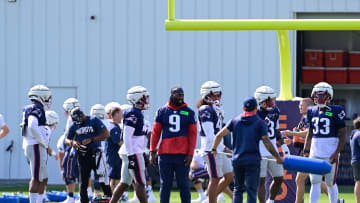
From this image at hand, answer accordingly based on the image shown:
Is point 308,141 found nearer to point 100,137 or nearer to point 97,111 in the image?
point 100,137

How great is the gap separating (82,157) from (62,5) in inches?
276

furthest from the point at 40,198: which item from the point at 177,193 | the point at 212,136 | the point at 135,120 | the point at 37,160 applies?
the point at 177,193

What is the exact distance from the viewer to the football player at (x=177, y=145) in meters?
10.8

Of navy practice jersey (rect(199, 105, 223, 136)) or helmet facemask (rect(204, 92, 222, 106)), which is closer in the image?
navy practice jersey (rect(199, 105, 223, 136))

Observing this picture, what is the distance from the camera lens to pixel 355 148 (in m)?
12.0

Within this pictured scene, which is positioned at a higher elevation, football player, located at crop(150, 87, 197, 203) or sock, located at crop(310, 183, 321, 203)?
football player, located at crop(150, 87, 197, 203)

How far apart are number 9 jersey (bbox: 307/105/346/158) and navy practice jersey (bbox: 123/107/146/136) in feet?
7.45

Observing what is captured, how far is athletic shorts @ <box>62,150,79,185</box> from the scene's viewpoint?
13.9 metres

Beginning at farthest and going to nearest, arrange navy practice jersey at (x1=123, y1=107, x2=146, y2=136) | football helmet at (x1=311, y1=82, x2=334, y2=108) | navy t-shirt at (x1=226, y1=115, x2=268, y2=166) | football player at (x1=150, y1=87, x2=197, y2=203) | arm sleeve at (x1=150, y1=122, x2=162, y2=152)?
1. football helmet at (x1=311, y1=82, x2=334, y2=108)
2. navy practice jersey at (x1=123, y1=107, x2=146, y2=136)
3. arm sleeve at (x1=150, y1=122, x2=162, y2=152)
4. football player at (x1=150, y1=87, x2=197, y2=203)
5. navy t-shirt at (x1=226, y1=115, x2=268, y2=166)

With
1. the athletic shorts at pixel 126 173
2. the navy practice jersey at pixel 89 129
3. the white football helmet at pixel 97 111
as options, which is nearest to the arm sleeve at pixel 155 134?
the athletic shorts at pixel 126 173

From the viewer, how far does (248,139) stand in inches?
409

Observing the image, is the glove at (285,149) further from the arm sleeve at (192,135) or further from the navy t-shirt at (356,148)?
the arm sleeve at (192,135)

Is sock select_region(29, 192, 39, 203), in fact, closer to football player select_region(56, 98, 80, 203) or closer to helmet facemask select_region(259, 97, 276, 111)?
football player select_region(56, 98, 80, 203)

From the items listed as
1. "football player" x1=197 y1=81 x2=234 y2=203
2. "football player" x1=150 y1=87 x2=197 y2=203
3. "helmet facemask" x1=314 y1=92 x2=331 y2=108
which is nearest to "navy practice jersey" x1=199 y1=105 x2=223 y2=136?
"football player" x1=197 y1=81 x2=234 y2=203
